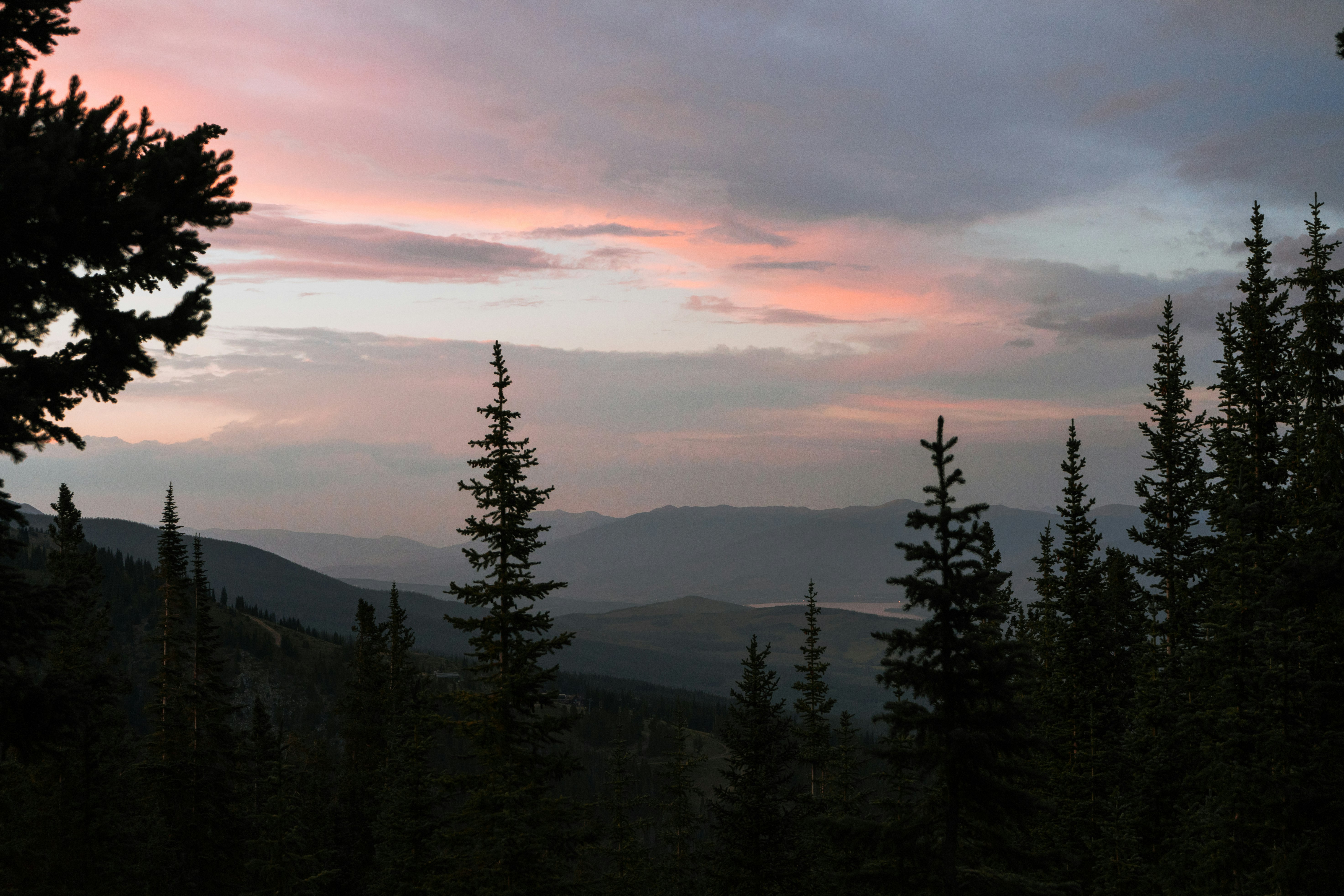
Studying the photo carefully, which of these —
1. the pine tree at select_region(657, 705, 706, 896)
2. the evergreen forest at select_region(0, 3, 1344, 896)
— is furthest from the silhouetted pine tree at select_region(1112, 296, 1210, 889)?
the pine tree at select_region(657, 705, 706, 896)

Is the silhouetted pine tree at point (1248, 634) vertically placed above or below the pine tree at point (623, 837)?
above

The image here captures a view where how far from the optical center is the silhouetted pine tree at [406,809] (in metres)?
36.4

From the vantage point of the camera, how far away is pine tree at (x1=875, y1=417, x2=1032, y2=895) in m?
16.9

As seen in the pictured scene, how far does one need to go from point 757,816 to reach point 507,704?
1119cm

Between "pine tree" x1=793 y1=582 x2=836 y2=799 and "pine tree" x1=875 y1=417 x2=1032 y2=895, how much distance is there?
22897 millimetres

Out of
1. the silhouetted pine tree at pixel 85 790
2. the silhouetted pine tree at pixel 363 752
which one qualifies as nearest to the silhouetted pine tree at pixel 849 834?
the silhouetted pine tree at pixel 363 752

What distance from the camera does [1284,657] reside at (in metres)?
22.7

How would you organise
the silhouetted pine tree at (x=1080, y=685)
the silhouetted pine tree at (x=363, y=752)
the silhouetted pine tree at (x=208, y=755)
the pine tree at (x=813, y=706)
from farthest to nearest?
the silhouetted pine tree at (x=363, y=752)
the silhouetted pine tree at (x=208, y=755)
the pine tree at (x=813, y=706)
the silhouetted pine tree at (x=1080, y=685)

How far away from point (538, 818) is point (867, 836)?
1043 centimetres

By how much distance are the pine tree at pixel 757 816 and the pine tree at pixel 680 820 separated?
11827 millimetres

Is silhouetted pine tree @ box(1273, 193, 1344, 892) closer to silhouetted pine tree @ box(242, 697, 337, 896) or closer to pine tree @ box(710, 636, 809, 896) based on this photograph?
pine tree @ box(710, 636, 809, 896)

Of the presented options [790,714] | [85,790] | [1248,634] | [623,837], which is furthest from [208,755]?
[1248,634]

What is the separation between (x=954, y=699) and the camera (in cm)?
1731

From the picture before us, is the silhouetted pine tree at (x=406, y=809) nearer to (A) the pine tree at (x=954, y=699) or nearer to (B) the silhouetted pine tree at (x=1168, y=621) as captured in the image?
(A) the pine tree at (x=954, y=699)
